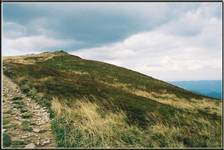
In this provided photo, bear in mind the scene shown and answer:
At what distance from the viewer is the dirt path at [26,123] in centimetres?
914

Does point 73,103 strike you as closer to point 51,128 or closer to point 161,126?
point 51,128

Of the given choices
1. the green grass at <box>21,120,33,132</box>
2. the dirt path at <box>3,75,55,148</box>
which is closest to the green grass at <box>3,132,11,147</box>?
the dirt path at <box>3,75,55,148</box>

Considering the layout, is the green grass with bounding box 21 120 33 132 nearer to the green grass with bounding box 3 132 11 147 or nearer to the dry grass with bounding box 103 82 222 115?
the green grass with bounding box 3 132 11 147

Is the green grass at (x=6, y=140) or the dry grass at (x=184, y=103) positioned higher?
the dry grass at (x=184, y=103)

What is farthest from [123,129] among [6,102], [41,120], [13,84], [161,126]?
[13,84]

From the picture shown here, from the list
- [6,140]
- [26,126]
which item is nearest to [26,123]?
[26,126]

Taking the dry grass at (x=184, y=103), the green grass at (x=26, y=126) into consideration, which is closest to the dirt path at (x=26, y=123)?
the green grass at (x=26, y=126)

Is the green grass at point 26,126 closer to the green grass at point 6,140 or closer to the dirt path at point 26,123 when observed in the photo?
the dirt path at point 26,123

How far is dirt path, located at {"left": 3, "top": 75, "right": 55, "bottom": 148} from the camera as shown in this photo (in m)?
9.14

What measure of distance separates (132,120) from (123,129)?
6.80 feet

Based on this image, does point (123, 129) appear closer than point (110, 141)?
No

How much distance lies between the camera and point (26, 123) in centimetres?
1102

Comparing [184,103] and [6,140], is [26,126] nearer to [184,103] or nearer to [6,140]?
[6,140]

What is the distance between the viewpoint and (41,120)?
1182 cm
